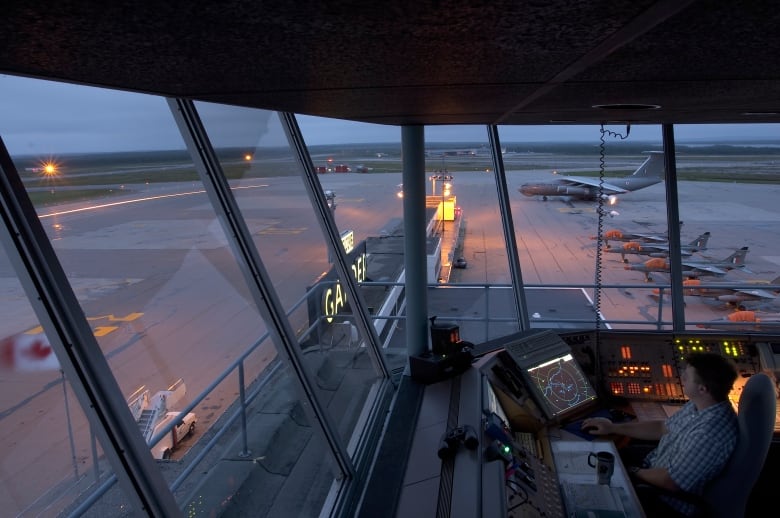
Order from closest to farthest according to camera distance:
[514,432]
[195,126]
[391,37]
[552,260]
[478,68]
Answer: [391,37], [478,68], [195,126], [514,432], [552,260]

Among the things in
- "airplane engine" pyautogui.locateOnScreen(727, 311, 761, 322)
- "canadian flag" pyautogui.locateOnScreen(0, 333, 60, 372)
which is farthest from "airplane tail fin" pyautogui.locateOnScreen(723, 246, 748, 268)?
"canadian flag" pyautogui.locateOnScreen(0, 333, 60, 372)

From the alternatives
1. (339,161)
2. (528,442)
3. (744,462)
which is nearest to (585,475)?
(528,442)

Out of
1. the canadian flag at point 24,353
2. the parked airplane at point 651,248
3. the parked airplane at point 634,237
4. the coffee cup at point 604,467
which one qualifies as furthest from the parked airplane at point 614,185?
the canadian flag at point 24,353

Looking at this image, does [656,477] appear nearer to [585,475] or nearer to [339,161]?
[585,475]

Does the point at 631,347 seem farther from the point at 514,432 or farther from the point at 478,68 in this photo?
the point at 478,68

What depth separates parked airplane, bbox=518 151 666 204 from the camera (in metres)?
3.67

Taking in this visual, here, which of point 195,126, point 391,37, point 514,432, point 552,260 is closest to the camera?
point 391,37

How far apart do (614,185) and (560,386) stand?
2.72m

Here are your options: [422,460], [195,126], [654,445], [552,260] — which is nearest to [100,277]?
[195,126]

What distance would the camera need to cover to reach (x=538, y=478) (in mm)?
2008

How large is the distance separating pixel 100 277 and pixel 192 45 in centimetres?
192

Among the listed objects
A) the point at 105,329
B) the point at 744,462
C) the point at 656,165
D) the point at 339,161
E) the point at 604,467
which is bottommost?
the point at 604,467

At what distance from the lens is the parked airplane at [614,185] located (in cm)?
367

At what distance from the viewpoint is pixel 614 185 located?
4699mm
